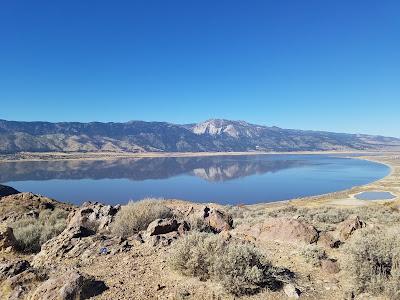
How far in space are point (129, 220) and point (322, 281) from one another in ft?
21.7

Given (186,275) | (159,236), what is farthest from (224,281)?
(159,236)

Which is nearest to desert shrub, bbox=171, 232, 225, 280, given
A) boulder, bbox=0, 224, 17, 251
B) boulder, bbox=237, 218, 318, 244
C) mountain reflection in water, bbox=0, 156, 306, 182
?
boulder, bbox=237, 218, 318, 244

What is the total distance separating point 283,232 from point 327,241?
1218mm

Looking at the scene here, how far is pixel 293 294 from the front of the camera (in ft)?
20.4

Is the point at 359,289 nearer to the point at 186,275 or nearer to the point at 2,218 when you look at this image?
the point at 186,275

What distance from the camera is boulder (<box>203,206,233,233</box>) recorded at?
12.6 meters

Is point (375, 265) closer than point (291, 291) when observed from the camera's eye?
No

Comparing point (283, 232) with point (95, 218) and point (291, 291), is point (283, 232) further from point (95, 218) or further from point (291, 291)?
point (95, 218)

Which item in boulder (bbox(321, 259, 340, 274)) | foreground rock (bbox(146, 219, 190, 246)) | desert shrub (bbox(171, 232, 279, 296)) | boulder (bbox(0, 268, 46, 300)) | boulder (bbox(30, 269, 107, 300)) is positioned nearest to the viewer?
boulder (bbox(30, 269, 107, 300))

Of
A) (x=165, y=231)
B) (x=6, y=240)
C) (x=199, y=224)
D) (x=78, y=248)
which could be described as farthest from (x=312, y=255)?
(x=6, y=240)

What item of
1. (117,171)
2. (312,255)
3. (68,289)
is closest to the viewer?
(68,289)

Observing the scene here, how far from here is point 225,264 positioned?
6527mm

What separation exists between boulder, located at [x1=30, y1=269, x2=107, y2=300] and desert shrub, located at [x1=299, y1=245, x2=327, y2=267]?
13.9 feet

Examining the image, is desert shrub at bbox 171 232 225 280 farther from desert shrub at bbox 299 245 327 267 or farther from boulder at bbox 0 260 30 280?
boulder at bbox 0 260 30 280
